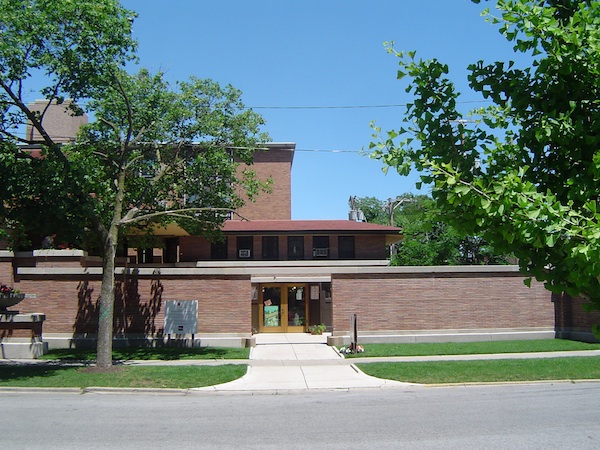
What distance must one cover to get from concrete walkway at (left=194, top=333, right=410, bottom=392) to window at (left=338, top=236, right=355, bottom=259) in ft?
28.5

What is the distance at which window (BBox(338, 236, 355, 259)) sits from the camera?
34.6m

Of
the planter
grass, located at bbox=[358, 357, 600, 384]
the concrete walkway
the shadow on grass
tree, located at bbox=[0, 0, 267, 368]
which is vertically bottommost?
the concrete walkway

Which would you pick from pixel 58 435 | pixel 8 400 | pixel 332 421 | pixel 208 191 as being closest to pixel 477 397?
pixel 332 421

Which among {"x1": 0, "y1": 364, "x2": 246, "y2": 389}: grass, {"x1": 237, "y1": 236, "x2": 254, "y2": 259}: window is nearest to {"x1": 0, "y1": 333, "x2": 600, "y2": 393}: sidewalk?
{"x1": 0, "y1": 364, "x2": 246, "y2": 389}: grass

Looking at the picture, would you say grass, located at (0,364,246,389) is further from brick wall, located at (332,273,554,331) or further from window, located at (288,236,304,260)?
window, located at (288,236,304,260)

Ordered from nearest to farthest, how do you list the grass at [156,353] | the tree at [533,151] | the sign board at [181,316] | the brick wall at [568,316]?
the tree at [533,151] < the grass at [156,353] < the sign board at [181,316] < the brick wall at [568,316]

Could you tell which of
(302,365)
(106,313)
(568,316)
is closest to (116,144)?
A: (106,313)

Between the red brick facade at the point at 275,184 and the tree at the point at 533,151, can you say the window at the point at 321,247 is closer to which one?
the red brick facade at the point at 275,184

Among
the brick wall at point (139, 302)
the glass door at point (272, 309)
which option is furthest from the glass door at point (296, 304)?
the brick wall at point (139, 302)

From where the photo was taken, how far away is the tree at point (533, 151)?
354 centimetres

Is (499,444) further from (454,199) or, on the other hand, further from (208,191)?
(208,191)

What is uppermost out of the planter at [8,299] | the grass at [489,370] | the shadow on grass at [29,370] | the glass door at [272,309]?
the planter at [8,299]

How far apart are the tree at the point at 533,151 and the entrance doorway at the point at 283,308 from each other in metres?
28.0

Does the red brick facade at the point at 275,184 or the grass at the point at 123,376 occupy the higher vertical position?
the red brick facade at the point at 275,184
